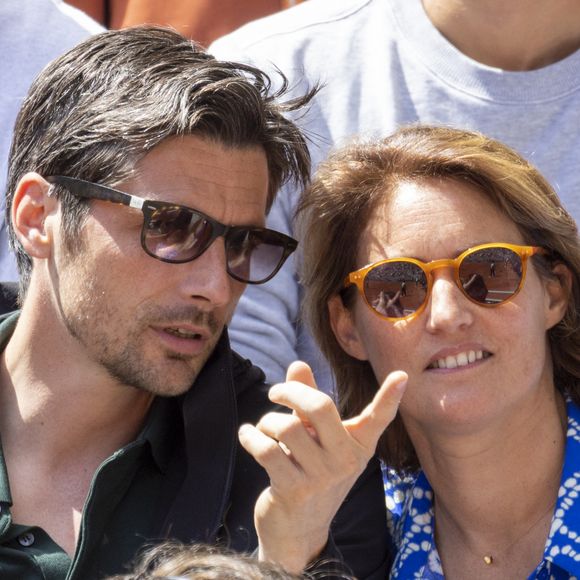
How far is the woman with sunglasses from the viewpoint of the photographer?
245cm

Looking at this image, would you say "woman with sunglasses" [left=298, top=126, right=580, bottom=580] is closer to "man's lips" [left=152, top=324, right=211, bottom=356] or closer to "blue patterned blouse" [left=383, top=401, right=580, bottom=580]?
"blue patterned blouse" [left=383, top=401, right=580, bottom=580]

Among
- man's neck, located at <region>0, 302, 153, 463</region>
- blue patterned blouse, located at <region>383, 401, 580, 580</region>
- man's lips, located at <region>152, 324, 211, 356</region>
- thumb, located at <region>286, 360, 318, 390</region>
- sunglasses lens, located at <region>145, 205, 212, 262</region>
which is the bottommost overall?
blue patterned blouse, located at <region>383, 401, 580, 580</region>

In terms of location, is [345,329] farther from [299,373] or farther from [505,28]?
[505,28]

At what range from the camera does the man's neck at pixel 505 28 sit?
10.6ft

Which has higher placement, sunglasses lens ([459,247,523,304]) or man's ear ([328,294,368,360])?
sunglasses lens ([459,247,523,304])

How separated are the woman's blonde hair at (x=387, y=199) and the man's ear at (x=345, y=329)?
0.02 metres

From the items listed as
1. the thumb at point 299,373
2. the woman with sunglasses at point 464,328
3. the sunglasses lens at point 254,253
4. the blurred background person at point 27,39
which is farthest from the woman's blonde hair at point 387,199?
the blurred background person at point 27,39

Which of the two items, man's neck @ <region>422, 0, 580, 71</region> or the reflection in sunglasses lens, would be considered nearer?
the reflection in sunglasses lens

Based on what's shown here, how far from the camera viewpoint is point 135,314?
2.54 metres

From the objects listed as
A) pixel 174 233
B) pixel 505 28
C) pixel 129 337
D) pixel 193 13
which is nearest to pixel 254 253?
pixel 174 233

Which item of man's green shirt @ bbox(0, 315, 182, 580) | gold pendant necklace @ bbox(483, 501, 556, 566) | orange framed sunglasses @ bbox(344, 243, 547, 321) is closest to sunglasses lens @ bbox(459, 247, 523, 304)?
orange framed sunglasses @ bbox(344, 243, 547, 321)

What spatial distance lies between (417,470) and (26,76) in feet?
4.88

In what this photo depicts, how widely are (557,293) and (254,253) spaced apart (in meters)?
0.66

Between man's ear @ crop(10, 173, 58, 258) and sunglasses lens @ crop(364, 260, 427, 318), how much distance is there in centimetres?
72
